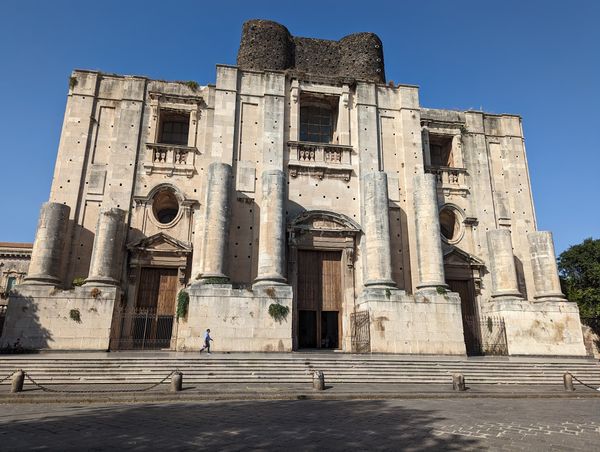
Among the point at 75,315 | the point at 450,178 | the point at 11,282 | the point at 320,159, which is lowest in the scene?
the point at 75,315

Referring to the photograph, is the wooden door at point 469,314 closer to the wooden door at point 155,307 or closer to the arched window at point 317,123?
the arched window at point 317,123

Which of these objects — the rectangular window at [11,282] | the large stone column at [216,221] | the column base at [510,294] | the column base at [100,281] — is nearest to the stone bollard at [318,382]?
the large stone column at [216,221]

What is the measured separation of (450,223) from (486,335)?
6.08 meters

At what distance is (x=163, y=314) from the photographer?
59.1 ft

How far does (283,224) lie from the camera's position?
18.4 metres

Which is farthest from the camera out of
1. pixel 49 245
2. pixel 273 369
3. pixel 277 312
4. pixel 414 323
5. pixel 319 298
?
pixel 319 298

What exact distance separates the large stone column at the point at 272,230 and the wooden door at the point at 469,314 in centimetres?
890

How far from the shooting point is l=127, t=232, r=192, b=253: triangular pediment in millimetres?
18391

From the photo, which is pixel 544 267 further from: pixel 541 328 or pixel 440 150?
pixel 440 150

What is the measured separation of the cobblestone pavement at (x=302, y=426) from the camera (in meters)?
5.77

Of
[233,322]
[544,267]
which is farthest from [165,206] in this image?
[544,267]

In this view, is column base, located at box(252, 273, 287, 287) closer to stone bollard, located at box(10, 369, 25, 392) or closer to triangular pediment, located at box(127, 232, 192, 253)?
triangular pediment, located at box(127, 232, 192, 253)

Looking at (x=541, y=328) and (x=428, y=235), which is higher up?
(x=428, y=235)

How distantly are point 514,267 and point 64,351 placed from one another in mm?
19687
